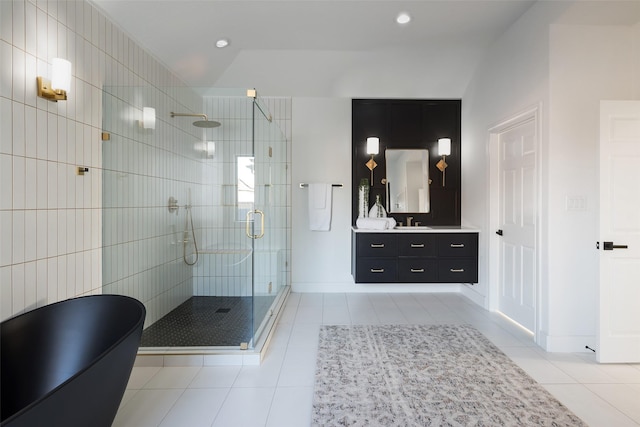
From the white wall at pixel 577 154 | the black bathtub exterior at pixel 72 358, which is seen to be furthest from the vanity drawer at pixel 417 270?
the black bathtub exterior at pixel 72 358

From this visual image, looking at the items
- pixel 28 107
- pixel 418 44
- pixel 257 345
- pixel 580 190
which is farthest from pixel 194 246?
pixel 580 190

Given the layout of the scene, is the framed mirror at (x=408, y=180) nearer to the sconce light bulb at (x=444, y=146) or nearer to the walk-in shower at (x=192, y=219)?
the sconce light bulb at (x=444, y=146)

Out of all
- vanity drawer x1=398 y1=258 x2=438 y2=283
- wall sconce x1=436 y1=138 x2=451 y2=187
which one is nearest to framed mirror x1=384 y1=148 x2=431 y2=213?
wall sconce x1=436 y1=138 x2=451 y2=187

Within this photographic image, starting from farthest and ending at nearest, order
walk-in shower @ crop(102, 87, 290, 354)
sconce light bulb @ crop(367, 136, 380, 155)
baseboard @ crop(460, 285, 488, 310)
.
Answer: sconce light bulb @ crop(367, 136, 380, 155), baseboard @ crop(460, 285, 488, 310), walk-in shower @ crop(102, 87, 290, 354)

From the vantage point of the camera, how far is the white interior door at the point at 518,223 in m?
2.58

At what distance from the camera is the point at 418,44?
10.0ft

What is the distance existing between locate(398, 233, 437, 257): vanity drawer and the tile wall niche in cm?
217

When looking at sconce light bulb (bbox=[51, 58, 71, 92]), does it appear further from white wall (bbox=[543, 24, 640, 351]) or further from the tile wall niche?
white wall (bbox=[543, 24, 640, 351])

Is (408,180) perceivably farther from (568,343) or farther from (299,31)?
(568,343)

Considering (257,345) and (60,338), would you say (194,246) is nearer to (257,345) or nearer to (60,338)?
(257,345)

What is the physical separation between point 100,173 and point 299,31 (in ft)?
6.76

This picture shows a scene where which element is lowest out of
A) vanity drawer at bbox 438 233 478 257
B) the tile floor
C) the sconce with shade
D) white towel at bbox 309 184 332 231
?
the tile floor

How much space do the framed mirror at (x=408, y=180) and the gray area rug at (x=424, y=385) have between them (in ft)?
5.61

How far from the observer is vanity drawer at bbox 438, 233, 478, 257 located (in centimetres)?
335
